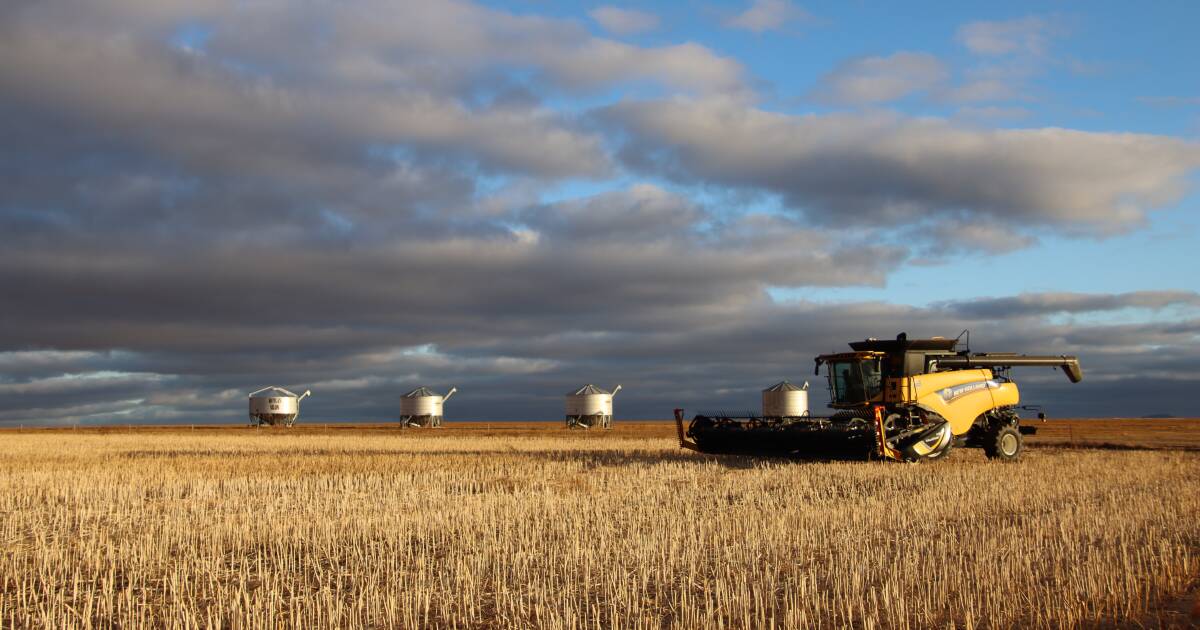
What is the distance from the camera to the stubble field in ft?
28.0

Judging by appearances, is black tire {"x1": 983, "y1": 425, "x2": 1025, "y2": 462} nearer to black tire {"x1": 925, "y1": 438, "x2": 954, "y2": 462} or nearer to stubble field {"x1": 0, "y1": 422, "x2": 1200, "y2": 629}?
black tire {"x1": 925, "y1": 438, "x2": 954, "y2": 462}

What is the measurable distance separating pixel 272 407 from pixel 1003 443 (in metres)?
82.8

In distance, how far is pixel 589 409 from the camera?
93.6 metres

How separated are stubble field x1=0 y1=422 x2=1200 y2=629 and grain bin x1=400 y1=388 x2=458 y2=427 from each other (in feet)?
253

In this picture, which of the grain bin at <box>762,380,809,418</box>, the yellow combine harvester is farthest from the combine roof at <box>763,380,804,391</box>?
the yellow combine harvester

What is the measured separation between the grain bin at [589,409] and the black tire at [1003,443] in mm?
64755

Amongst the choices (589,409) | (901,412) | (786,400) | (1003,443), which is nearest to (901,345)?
(901,412)

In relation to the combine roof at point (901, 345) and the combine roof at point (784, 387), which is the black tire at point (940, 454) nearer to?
the combine roof at point (901, 345)

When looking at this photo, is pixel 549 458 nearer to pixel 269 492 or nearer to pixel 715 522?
pixel 269 492

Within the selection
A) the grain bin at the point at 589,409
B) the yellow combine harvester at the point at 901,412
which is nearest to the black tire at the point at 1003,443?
the yellow combine harvester at the point at 901,412

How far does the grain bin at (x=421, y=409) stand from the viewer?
3863 inches

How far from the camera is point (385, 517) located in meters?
14.4

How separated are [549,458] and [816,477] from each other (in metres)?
→ 10.4

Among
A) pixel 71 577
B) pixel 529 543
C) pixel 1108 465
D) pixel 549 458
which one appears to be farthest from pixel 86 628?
pixel 1108 465
